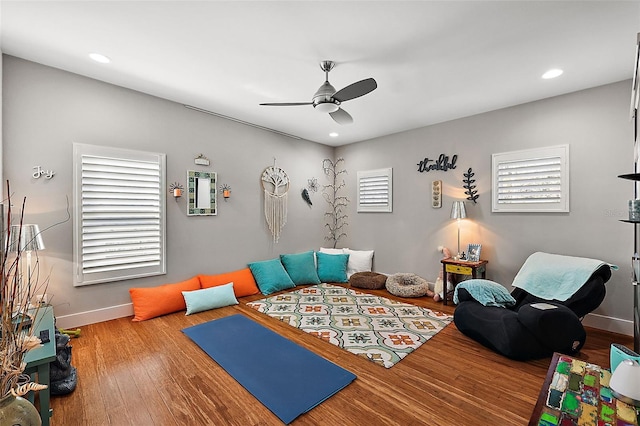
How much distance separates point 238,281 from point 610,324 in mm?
4619

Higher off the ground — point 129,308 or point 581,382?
point 581,382

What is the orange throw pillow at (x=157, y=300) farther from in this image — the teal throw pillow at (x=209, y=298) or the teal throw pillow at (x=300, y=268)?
the teal throw pillow at (x=300, y=268)

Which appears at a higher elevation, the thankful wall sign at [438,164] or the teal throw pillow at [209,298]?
the thankful wall sign at [438,164]

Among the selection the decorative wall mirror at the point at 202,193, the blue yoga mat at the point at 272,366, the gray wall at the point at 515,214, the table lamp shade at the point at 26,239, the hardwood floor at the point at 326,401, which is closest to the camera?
the hardwood floor at the point at 326,401

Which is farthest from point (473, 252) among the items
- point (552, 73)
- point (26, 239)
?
point (26, 239)

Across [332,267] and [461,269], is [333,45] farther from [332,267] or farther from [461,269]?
[332,267]

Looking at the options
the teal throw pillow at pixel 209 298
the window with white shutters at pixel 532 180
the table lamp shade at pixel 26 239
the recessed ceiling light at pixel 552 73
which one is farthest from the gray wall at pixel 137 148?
the recessed ceiling light at pixel 552 73

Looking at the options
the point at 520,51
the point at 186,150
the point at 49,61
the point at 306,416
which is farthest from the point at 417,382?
the point at 49,61

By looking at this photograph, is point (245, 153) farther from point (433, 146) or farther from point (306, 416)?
point (306, 416)

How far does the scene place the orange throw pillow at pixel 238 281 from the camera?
12.8 ft

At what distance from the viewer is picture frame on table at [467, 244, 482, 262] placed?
3.89 m

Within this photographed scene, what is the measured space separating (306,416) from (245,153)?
371cm

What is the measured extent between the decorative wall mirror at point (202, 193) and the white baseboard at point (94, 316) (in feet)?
4.51

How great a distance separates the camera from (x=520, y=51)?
2.47 metres
